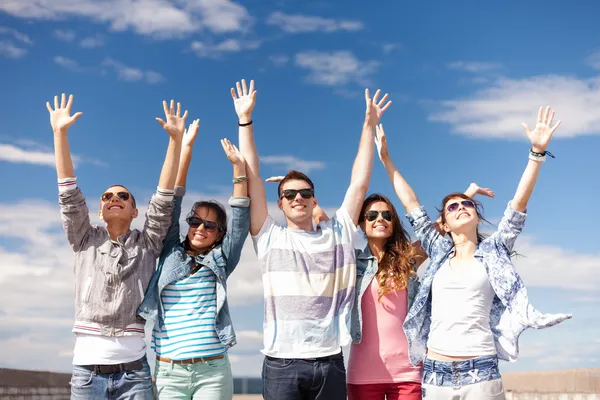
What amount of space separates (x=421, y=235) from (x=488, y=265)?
856mm

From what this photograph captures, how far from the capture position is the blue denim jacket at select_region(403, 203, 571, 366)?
232 inches

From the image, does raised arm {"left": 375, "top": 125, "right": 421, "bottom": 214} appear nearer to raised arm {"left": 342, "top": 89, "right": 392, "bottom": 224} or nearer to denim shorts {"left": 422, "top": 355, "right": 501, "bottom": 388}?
raised arm {"left": 342, "top": 89, "right": 392, "bottom": 224}

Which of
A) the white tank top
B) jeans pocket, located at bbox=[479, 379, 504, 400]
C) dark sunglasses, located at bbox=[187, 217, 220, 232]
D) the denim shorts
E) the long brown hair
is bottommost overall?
jeans pocket, located at bbox=[479, 379, 504, 400]

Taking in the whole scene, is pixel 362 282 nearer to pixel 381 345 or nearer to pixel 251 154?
pixel 381 345

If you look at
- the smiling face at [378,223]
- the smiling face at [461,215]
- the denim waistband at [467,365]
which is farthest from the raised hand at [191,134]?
the denim waistband at [467,365]

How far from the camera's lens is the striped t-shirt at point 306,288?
5.85m

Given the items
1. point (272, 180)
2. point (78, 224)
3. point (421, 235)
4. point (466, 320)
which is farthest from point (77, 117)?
point (466, 320)

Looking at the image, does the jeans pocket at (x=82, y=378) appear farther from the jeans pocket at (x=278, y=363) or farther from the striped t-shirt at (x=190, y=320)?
the jeans pocket at (x=278, y=363)

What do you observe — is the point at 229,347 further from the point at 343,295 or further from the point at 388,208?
the point at 388,208

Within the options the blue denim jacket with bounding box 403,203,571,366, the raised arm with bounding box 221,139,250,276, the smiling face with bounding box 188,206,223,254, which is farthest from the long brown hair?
the smiling face with bounding box 188,206,223,254

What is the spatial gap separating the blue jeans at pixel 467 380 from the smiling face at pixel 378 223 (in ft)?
4.80

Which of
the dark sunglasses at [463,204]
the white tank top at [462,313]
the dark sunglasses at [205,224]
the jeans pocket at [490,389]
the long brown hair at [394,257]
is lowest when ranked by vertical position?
the jeans pocket at [490,389]

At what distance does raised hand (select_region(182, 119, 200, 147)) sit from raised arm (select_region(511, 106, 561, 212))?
356 cm

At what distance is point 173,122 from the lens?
7.09 metres
